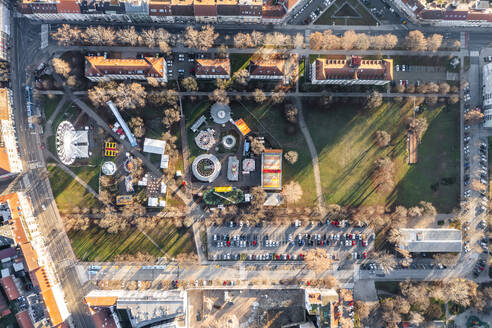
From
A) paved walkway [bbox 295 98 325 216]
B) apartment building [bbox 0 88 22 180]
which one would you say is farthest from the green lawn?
apartment building [bbox 0 88 22 180]

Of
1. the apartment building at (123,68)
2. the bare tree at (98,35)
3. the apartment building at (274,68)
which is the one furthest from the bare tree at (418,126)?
the bare tree at (98,35)

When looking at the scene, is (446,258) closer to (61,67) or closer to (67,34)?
(61,67)

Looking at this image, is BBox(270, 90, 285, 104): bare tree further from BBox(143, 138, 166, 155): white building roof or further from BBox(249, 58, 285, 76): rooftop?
BBox(143, 138, 166, 155): white building roof

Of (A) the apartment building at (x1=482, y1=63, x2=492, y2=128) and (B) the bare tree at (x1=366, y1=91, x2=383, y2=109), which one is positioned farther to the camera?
(A) the apartment building at (x1=482, y1=63, x2=492, y2=128)

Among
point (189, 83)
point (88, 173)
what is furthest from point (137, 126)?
point (88, 173)

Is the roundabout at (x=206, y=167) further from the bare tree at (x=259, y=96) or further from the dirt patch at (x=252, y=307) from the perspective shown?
the dirt patch at (x=252, y=307)
